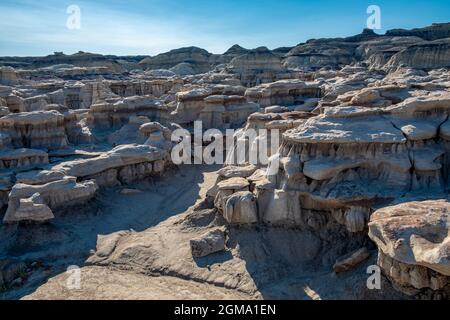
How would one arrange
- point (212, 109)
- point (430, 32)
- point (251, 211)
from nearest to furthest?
point (251, 211)
point (212, 109)
point (430, 32)

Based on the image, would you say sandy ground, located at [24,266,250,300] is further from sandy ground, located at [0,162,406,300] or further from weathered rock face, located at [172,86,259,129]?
weathered rock face, located at [172,86,259,129]

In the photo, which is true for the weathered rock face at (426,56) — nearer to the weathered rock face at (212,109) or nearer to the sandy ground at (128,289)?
the weathered rock face at (212,109)

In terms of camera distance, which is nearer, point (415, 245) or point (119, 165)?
point (415, 245)

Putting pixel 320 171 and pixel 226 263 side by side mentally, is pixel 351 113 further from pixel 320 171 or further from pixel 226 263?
pixel 226 263

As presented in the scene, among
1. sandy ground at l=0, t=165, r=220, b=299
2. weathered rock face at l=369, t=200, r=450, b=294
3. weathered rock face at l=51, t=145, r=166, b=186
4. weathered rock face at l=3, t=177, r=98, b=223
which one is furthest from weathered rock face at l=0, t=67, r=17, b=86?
weathered rock face at l=369, t=200, r=450, b=294

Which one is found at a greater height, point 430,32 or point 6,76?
point 430,32

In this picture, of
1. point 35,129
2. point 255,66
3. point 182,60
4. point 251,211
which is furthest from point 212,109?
point 182,60

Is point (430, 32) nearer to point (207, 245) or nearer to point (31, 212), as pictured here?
point (207, 245)
